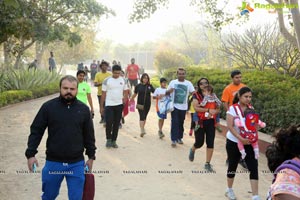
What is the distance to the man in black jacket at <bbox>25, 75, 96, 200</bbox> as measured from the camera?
3.96 meters

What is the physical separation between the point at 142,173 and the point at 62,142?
115 inches

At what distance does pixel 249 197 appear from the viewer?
555 centimetres

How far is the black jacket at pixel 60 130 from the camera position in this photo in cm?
395

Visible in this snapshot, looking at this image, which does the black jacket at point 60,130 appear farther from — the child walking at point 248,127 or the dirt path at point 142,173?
the child walking at point 248,127

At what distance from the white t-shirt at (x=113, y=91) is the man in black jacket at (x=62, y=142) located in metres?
4.13

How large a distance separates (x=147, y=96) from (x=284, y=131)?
7098 millimetres

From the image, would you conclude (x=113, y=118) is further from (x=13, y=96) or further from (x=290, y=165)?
(x=13, y=96)

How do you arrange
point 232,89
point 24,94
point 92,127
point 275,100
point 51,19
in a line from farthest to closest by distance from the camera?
point 51,19 → point 24,94 → point 275,100 → point 232,89 → point 92,127

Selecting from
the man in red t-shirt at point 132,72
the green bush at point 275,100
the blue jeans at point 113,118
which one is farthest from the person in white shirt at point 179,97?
the man in red t-shirt at point 132,72

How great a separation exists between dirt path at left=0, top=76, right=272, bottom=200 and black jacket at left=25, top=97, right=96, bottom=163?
1.65 m

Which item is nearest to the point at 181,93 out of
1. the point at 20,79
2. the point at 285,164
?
the point at 285,164

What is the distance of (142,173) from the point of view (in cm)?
666

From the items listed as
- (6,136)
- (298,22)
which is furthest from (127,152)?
(298,22)

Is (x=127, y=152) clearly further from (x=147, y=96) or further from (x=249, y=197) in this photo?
(x=249, y=197)
